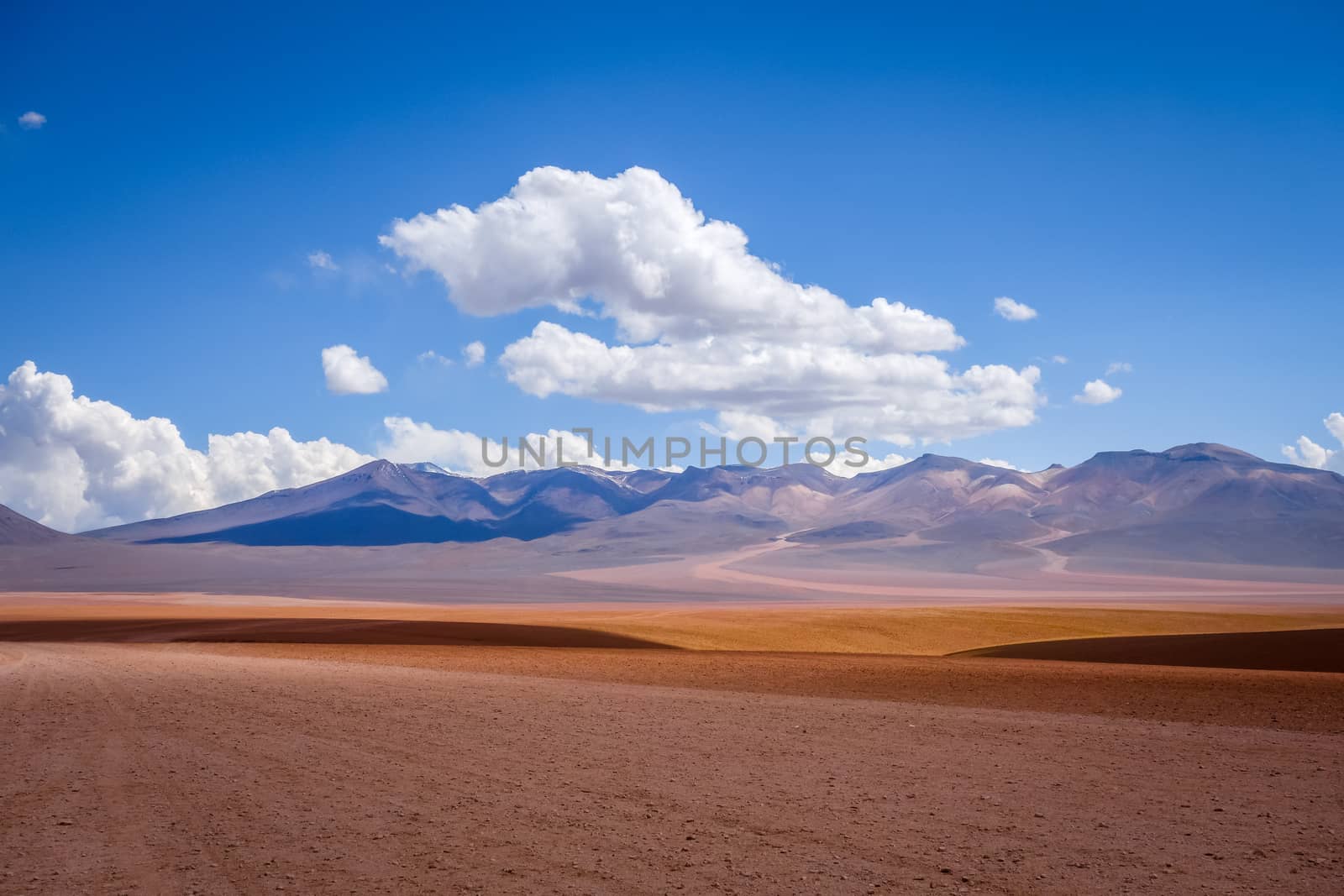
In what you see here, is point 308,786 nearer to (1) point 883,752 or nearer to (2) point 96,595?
(1) point 883,752

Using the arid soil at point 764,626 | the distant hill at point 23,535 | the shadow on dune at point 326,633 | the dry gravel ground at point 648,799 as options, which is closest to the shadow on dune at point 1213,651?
the arid soil at point 764,626

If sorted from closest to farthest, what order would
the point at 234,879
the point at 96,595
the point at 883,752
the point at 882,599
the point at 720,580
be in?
the point at 234,879
the point at 883,752
the point at 882,599
the point at 96,595
the point at 720,580

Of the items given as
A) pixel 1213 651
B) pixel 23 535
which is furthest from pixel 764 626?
pixel 23 535

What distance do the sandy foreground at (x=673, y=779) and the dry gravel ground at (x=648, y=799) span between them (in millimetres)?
41

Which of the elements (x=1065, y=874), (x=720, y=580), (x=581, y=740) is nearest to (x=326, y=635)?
(x=581, y=740)

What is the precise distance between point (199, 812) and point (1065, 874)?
7.26 meters

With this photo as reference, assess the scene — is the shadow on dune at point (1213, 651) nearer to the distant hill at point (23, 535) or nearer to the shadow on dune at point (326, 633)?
the shadow on dune at point (326, 633)

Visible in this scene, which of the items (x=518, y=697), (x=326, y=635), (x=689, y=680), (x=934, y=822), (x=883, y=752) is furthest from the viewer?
(x=326, y=635)

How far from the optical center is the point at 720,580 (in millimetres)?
123062

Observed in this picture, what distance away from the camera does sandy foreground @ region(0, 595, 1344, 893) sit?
7473 mm

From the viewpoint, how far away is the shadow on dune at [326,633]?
109 ft

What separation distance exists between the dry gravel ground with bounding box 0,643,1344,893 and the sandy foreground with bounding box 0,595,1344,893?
1.6 inches

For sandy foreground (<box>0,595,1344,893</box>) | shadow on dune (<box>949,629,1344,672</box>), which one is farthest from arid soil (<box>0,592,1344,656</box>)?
sandy foreground (<box>0,595,1344,893</box>)

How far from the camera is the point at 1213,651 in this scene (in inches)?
1012
